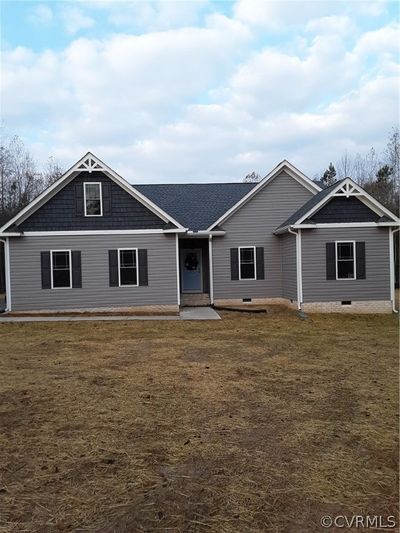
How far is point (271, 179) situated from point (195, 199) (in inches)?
163

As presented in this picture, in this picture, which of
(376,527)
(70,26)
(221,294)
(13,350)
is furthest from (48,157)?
(376,527)

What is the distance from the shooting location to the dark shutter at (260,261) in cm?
1797

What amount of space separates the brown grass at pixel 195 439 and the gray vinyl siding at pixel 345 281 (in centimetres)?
673

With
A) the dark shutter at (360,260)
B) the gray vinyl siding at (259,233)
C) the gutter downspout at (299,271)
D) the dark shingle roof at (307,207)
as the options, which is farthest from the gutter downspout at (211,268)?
the dark shutter at (360,260)

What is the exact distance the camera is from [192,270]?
1919 centimetres

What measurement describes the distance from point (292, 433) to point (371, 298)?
41.4 feet

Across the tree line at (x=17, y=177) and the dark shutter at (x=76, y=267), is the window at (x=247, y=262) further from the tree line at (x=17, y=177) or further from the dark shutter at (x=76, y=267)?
the tree line at (x=17, y=177)

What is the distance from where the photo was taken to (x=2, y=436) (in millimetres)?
4594

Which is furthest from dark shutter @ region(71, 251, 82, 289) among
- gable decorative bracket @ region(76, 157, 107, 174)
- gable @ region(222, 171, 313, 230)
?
gable @ region(222, 171, 313, 230)

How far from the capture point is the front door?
19141mm

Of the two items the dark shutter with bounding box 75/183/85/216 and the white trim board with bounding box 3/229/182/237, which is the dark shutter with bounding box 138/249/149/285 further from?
the dark shutter with bounding box 75/183/85/216

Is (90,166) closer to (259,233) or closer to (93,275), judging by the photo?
(93,275)

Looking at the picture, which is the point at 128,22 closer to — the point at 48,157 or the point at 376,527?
the point at 376,527

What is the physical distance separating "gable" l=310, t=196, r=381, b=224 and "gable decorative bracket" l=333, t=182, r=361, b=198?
0.23 meters
